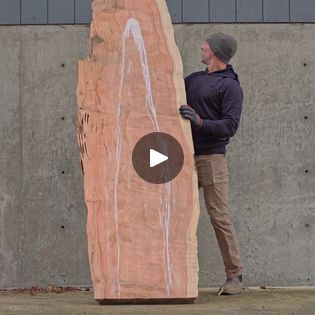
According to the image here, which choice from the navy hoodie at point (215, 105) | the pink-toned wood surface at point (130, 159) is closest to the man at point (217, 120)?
the navy hoodie at point (215, 105)

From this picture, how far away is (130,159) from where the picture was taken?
4.86 metres

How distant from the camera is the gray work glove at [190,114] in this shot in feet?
16.0

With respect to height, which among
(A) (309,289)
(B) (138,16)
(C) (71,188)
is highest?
(B) (138,16)

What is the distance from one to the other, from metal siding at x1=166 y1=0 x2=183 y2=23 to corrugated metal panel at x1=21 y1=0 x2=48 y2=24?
2.85ft

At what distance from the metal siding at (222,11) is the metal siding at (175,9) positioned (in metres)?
0.22

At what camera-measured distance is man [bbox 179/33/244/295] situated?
5008 mm

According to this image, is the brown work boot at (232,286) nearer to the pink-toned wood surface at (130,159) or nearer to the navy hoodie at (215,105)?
the pink-toned wood surface at (130,159)

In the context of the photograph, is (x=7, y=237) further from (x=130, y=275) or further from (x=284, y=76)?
(x=284, y=76)

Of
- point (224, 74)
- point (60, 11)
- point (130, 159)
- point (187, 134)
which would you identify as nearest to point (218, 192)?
point (187, 134)

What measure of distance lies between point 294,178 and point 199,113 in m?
1.39

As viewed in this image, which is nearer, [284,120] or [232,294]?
[232,294]

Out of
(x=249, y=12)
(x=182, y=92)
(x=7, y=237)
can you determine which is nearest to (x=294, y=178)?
(x=249, y=12)

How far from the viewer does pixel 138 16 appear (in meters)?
4.98

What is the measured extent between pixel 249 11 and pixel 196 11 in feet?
1.22
